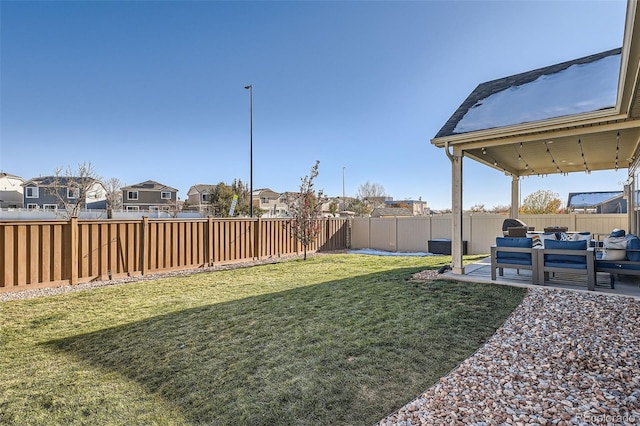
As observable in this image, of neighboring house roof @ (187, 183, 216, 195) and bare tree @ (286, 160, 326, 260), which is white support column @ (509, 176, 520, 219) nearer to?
bare tree @ (286, 160, 326, 260)

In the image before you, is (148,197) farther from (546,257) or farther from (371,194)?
(546,257)

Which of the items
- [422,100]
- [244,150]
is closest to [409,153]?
[422,100]

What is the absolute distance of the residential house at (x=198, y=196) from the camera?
36031mm

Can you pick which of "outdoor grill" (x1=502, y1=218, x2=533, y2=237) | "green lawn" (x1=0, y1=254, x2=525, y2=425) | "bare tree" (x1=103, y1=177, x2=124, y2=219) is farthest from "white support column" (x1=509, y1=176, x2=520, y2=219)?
"bare tree" (x1=103, y1=177, x2=124, y2=219)

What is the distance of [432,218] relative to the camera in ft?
43.0

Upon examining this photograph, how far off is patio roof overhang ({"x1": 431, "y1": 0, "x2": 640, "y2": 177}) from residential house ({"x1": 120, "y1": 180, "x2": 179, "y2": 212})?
31.8 meters

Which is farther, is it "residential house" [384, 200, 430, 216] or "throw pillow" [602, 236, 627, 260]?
"residential house" [384, 200, 430, 216]

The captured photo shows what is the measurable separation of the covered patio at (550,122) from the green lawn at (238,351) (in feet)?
9.34

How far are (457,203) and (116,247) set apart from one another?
785 cm

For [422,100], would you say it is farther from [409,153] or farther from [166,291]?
[166,291]

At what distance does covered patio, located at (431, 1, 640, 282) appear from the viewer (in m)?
5.34

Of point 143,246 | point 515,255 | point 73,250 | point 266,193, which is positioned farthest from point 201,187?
point 515,255

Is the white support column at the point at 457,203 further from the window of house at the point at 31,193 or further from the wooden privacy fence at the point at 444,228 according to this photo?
the window of house at the point at 31,193

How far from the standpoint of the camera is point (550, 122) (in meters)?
5.61
